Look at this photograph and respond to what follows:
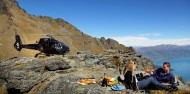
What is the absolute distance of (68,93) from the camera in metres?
17.0

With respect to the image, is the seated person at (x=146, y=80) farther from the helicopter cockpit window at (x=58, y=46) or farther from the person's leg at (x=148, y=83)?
the helicopter cockpit window at (x=58, y=46)

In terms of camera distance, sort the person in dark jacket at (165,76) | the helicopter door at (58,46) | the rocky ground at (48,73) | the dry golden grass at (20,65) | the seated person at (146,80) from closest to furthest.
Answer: the person in dark jacket at (165,76) → the seated person at (146,80) → the rocky ground at (48,73) → the dry golden grass at (20,65) → the helicopter door at (58,46)

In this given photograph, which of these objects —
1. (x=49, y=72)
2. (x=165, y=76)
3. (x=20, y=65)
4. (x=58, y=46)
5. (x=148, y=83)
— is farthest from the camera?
(x=58, y=46)

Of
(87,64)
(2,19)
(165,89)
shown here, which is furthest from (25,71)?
(2,19)

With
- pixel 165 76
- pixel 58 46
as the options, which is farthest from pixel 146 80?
pixel 58 46

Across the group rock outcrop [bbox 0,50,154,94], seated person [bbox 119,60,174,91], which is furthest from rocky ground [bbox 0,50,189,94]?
seated person [bbox 119,60,174,91]

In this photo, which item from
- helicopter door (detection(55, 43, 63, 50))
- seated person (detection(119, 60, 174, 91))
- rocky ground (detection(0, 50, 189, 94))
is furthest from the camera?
helicopter door (detection(55, 43, 63, 50))

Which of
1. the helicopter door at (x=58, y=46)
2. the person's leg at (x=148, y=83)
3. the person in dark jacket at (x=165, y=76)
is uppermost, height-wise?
the helicopter door at (x=58, y=46)

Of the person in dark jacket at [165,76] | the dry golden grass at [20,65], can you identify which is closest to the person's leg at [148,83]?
the person in dark jacket at [165,76]

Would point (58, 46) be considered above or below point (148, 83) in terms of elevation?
above

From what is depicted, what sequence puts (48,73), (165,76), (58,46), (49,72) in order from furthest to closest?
1. (58,46)
2. (49,72)
3. (48,73)
4. (165,76)

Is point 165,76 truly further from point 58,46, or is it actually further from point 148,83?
point 58,46

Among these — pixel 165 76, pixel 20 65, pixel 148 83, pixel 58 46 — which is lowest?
pixel 148 83

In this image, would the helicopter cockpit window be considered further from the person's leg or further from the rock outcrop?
the person's leg
